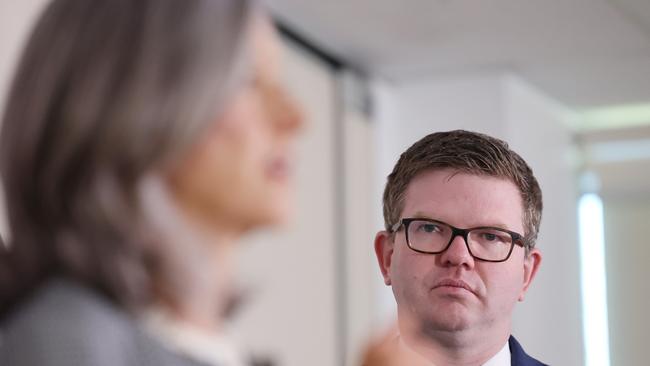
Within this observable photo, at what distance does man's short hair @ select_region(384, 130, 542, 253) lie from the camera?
162 centimetres

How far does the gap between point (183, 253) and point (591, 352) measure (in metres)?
6.19

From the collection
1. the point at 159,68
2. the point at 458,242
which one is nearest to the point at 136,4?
the point at 159,68

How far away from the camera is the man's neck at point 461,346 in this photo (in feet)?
5.08

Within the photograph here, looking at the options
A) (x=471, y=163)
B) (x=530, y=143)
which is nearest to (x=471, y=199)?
(x=471, y=163)

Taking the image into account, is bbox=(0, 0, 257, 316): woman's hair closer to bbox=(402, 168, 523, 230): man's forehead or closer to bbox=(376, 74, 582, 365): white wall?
bbox=(402, 168, 523, 230): man's forehead

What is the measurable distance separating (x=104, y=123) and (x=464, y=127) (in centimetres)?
628

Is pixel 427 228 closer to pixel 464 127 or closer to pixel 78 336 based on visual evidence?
pixel 78 336

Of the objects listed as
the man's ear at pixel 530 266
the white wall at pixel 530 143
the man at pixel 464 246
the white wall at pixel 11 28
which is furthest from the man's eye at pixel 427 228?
the white wall at pixel 530 143

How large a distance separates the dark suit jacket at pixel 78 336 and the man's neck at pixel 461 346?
0.80 m

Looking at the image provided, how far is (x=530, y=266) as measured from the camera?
5.57ft

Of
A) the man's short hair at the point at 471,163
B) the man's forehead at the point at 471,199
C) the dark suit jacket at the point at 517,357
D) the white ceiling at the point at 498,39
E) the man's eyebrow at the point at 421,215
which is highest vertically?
the white ceiling at the point at 498,39

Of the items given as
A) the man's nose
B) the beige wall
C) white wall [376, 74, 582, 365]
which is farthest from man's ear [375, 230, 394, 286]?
white wall [376, 74, 582, 365]

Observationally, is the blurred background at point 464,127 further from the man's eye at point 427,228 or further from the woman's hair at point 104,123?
the woman's hair at point 104,123

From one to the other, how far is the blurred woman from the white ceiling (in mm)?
4737
